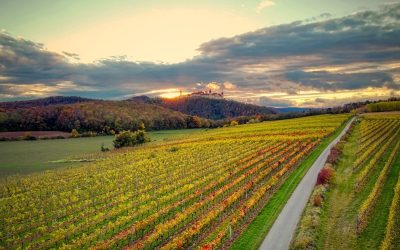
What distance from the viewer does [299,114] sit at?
18050 centimetres

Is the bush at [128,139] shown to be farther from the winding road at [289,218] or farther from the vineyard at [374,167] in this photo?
the winding road at [289,218]

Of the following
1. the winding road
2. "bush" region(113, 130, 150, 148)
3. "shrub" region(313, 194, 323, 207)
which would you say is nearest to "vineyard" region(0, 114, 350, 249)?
the winding road

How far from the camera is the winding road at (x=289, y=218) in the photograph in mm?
25391

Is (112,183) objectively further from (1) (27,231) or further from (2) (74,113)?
(2) (74,113)

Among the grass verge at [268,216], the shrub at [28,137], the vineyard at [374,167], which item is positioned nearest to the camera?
the grass verge at [268,216]

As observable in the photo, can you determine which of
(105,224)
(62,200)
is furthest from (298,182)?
(62,200)

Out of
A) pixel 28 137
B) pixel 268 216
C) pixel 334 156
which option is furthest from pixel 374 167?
pixel 28 137

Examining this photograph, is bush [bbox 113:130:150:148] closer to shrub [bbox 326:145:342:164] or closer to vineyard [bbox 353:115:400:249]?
vineyard [bbox 353:115:400:249]

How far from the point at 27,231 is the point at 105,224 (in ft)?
22.3

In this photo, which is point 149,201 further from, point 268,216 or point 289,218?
point 289,218

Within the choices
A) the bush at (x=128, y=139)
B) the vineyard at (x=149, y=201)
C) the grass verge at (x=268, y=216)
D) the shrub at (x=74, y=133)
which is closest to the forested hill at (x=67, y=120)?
the shrub at (x=74, y=133)

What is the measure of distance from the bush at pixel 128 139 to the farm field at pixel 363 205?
7436 cm

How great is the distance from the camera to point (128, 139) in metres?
114

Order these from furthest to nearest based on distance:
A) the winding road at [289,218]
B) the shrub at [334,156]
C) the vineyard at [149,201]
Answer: the shrub at [334,156] < the vineyard at [149,201] < the winding road at [289,218]
